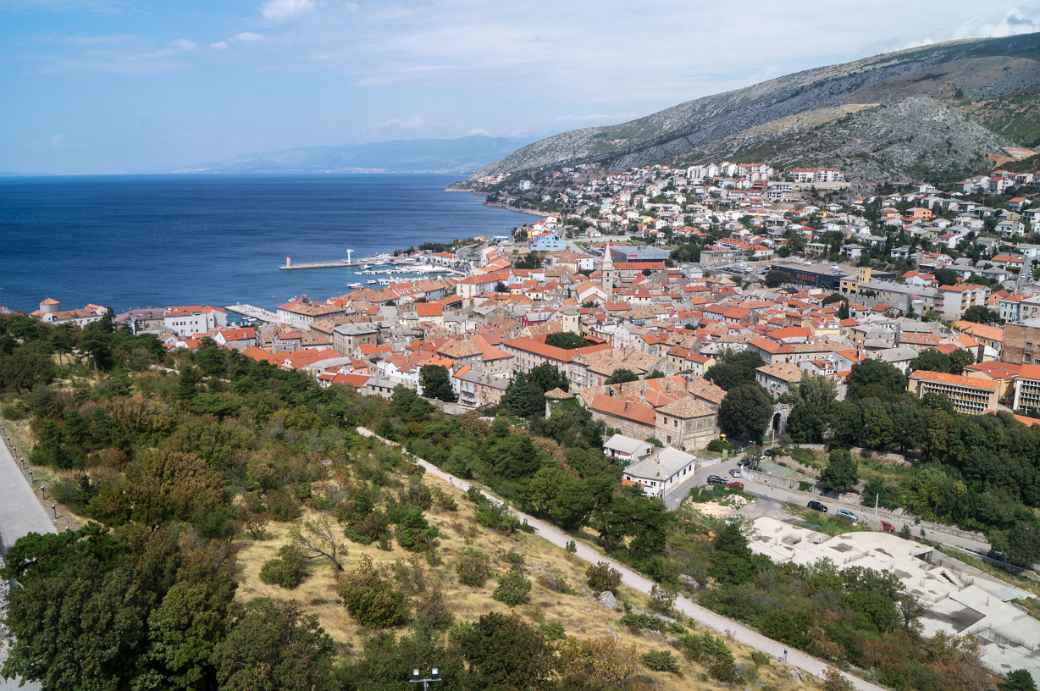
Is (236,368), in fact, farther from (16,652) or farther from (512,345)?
(16,652)

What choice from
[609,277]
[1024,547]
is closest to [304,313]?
[609,277]

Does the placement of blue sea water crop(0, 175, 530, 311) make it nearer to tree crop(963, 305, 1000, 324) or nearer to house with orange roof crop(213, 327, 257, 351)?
house with orange roof crop(213, 327, 257, 351)

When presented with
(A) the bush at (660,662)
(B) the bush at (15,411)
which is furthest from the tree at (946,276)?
(B) the bush at (15,411)

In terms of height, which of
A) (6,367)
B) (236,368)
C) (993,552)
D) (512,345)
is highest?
(6,367)

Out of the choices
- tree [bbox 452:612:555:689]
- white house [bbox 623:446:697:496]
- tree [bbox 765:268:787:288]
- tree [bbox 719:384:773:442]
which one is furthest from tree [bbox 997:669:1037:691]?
tree [bbox 765:268:787:288]

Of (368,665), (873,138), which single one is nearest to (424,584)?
(368,665)

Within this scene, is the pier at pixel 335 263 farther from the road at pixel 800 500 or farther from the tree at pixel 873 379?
the road at pixel 800 500

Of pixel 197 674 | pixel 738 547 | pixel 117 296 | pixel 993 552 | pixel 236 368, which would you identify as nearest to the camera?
pixel 197 674
